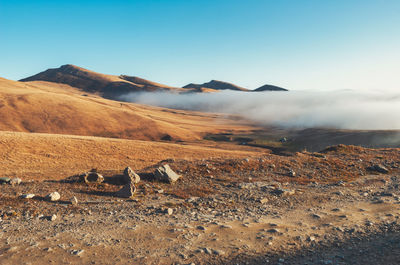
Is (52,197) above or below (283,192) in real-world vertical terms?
below

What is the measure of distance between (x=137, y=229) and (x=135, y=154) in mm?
42718

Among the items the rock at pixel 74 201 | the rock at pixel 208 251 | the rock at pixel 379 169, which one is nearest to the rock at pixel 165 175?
the rock at pixel 74 201

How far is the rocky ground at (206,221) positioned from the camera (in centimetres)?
843

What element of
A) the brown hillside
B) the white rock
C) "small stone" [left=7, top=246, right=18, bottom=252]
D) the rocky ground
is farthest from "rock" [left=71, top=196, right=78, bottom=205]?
the brown hillside

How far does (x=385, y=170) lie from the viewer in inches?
878

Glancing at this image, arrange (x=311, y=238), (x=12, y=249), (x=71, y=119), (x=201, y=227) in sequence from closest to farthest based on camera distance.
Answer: (x=12, y=249), (x=311, y=238), (x=201, y=227), (x=71, y=119)

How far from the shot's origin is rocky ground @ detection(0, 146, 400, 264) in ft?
27.7

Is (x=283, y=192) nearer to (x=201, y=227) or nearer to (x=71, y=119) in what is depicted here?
(x=201, y=227)

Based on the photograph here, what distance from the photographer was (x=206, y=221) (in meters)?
11.3

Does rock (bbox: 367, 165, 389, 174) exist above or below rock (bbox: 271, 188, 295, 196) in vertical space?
above

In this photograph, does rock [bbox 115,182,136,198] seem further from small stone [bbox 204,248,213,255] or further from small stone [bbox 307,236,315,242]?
small stone [bbox 307,236,315,242]

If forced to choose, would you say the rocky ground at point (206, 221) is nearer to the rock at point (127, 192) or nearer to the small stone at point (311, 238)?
the small stone at point (311, 238)

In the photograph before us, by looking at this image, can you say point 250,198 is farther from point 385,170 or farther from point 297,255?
point 385,170

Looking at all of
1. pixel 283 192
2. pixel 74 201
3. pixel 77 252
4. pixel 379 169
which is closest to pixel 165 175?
pixel 74 201
